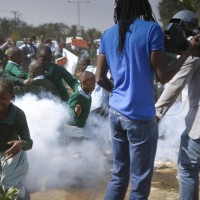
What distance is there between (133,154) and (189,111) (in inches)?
22.0

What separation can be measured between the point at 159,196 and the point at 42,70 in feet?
7.09

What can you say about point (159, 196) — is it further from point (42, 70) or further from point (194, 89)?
point (42, 70)

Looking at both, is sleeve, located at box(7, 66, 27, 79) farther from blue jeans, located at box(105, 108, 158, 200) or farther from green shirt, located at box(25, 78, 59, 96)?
blue jeans, located at box(105, 108, 158, 200)

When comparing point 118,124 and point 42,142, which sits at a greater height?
point 118,124

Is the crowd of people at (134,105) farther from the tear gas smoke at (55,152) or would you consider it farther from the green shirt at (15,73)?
the green shirt at (15,73)

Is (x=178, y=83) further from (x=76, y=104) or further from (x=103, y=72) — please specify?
(x=76, y=104)

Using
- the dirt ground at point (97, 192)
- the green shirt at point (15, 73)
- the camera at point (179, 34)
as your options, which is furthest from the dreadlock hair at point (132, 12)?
the green shirt at point (15, 73)

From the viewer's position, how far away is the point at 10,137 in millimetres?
3062

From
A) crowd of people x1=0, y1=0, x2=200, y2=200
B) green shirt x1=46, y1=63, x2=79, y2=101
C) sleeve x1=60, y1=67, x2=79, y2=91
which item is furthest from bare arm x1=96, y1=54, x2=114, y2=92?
green shirt x1=46, y1=63, x2=79, y2=101

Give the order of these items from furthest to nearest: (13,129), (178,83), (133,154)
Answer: (13,129)
(178,83)
(133,154)

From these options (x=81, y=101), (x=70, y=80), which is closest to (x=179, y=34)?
(x=81, y=101)

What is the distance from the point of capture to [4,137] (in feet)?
9.98

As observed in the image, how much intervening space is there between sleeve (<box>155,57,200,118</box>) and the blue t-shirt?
320 millimetres

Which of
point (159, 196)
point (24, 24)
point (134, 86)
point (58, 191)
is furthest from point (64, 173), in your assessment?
point (24, 24)
